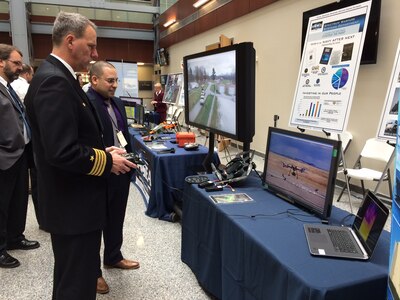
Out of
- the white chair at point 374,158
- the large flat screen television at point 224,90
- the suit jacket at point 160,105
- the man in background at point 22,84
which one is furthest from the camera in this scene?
the suit jacket at point 160,105

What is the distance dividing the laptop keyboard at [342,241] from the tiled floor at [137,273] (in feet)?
3.44

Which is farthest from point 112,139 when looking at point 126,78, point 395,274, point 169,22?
point 169,22

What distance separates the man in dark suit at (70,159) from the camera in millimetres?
1286

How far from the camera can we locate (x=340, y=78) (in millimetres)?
3291

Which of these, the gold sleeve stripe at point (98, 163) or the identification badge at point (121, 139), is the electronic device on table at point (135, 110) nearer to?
the identification badge at point (121, 139)

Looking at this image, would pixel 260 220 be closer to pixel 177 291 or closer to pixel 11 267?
pixel 177 291

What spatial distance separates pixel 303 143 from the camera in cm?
172

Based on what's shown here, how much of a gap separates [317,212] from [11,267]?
2271mm

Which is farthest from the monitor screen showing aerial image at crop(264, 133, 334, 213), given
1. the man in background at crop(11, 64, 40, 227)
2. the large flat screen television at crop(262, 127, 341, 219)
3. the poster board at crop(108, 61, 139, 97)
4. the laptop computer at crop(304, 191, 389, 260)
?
the poster board at crop(108, 61, 139, 97)

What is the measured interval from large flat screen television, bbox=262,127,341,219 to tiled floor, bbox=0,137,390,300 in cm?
92

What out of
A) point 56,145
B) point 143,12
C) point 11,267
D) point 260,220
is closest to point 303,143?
point 260,220

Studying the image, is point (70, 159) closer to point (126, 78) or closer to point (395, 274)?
point (395, 274)

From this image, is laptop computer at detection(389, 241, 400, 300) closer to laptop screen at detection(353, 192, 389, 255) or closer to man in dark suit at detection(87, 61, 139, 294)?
laptop screen at detection(353, 192, 389, 255)

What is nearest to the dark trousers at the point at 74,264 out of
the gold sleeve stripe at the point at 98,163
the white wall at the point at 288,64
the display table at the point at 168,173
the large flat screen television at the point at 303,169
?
the gold sleeve stripe at the point at 98,163
